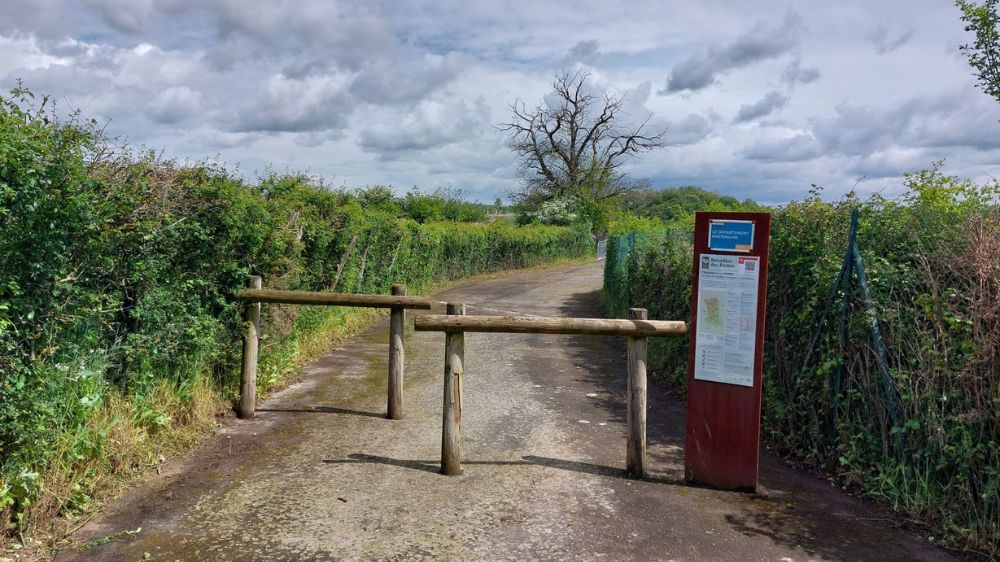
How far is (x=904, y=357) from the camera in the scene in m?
5.56

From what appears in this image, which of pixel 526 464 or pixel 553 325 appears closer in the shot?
pixel 553 325

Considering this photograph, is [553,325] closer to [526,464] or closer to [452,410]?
[452,410]

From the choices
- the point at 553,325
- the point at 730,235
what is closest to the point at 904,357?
the point at 730,235

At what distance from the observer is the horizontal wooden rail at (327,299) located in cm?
710

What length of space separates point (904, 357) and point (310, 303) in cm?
536

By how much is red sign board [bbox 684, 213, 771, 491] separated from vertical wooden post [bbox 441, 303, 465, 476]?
1.86m

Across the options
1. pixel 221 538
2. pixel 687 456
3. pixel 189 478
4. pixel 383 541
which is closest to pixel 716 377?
pixel 687 456

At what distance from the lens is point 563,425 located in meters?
7.30

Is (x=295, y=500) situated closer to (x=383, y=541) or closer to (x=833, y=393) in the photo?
(x=383, y=541)

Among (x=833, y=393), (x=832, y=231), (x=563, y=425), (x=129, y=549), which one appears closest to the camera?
(x=129, y=549)

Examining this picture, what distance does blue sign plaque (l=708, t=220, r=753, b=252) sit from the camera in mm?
5484

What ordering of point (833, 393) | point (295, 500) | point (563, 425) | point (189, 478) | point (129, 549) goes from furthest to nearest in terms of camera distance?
point (563, 425), point (833, 393), point (189, 478), point (295, 500), point (129, 549)

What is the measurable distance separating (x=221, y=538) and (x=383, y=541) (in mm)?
1032

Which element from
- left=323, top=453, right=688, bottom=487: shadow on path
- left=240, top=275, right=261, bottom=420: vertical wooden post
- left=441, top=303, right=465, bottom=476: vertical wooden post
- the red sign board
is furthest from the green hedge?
left=240, top=275, right=261, bottom=420: vertical wooden post
